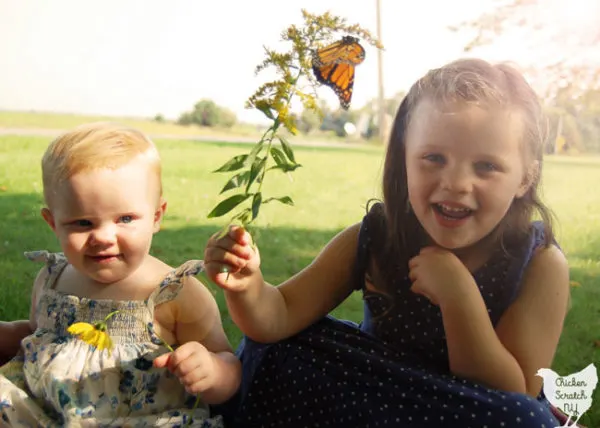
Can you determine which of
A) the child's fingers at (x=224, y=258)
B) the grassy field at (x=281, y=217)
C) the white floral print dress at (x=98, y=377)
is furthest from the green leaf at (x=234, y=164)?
the grassy field at (x=281, y=217)

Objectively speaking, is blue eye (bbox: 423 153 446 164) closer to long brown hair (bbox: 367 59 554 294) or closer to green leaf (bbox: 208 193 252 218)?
long brown hair (bbox: 367 59 554 294)

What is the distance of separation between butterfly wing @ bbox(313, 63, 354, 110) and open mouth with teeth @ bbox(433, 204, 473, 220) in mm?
201

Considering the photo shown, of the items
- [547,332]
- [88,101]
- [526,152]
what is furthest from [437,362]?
[88,101]

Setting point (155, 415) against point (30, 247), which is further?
point (30, 247)

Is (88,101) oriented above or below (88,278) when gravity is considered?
above

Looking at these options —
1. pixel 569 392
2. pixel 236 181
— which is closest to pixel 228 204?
pixel 236 181

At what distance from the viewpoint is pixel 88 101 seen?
1.38 m

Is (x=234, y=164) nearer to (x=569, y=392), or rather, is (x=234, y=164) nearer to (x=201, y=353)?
(x=201, y=353)

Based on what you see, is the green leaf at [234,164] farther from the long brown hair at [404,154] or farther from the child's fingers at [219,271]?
the long brown hair at [404,154]

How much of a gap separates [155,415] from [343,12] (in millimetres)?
700

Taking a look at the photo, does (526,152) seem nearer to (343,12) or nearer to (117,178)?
(343,12)

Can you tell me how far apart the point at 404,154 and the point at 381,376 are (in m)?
0.31

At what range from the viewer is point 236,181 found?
→ 33.4 inches

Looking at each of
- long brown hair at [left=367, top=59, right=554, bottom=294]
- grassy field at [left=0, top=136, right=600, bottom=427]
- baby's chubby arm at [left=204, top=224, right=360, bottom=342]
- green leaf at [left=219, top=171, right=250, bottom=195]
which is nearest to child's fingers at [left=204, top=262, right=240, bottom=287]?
baby's chubby arm at [left=204, top=224, right=360, bottom=342]
